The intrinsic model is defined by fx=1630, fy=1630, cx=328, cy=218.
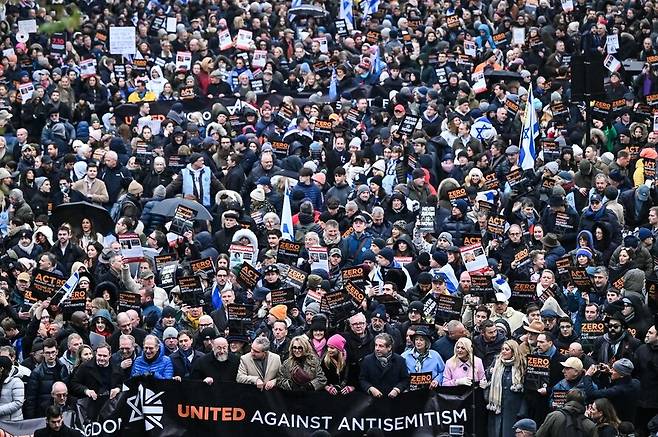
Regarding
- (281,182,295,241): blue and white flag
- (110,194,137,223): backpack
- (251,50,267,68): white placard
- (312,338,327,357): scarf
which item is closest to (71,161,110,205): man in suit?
(110,194,137,223): backpack

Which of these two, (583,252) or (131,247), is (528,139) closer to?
(583,252)

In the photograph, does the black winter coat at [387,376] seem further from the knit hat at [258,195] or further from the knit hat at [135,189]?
the knit hat at [135,189]

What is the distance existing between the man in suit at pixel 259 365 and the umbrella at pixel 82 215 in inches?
218

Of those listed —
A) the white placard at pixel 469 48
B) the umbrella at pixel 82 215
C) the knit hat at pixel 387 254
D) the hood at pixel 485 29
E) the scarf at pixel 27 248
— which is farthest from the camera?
the hood at pixel 485 29

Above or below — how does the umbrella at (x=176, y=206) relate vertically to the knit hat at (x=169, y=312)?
above

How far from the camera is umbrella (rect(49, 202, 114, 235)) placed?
68.9ft

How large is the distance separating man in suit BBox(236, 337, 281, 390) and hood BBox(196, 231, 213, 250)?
14.6 ft

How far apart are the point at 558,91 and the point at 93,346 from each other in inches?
485

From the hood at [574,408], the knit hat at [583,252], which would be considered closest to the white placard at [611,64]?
the knit hat at [583,252]

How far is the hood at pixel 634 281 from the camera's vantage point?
1781 cm

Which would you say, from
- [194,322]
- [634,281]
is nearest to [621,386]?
[634,281]

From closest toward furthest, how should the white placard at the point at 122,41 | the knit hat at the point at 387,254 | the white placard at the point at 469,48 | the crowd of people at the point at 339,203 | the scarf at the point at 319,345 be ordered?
the crowd of people at the point at 339,203
the scarf at the point at 319,345
the knit hat at the point at 387,254
the white placard at the point at 469,48
the white placard at the point at 122,41

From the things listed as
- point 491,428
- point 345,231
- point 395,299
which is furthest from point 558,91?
point 491,428

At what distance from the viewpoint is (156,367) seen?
16.2 m
